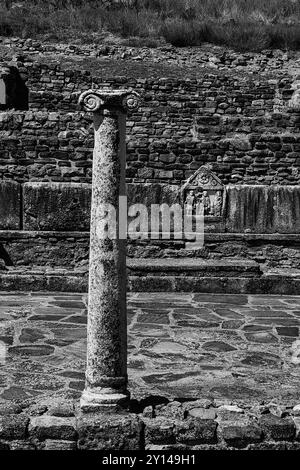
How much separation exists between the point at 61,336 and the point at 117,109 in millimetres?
3114

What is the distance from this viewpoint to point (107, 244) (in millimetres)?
3850

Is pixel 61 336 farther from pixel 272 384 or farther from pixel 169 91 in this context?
pixel 169 91

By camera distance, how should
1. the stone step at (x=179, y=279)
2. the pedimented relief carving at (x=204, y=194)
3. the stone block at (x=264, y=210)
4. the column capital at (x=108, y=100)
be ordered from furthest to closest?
the pedimented relief carving at (x=204, y=194), the stone block at (x=264, y=210), the stone step at (x=179, y=279), the column capital at (x=108, y=100)

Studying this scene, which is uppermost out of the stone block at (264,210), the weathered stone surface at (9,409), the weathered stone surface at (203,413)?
the stone block at (264,210)

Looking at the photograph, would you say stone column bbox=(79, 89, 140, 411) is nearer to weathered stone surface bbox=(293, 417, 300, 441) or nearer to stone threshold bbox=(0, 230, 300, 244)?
weathered stone surface bbox=(293, 417, 300, 441)

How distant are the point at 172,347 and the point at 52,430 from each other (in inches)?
106

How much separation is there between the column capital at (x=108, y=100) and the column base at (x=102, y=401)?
171cm

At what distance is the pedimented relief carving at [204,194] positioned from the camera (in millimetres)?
9836

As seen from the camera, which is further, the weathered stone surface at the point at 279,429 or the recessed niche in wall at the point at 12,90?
the recessed niche in wall at the point at 12,90

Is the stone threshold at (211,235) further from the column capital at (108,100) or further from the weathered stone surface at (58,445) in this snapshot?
the weathered stone surface at (58,445)

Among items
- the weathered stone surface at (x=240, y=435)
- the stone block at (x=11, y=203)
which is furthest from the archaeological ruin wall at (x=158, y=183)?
the weathered stone surface at (x=240, y=435)

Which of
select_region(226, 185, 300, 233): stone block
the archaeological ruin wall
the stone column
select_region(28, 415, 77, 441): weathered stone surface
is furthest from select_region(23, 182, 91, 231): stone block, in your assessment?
select_region(28, 415, 77, 441): weathered stone surface

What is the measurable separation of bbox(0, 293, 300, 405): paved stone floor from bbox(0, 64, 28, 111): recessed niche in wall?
27.0 ft

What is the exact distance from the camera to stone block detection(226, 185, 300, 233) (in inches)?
381
